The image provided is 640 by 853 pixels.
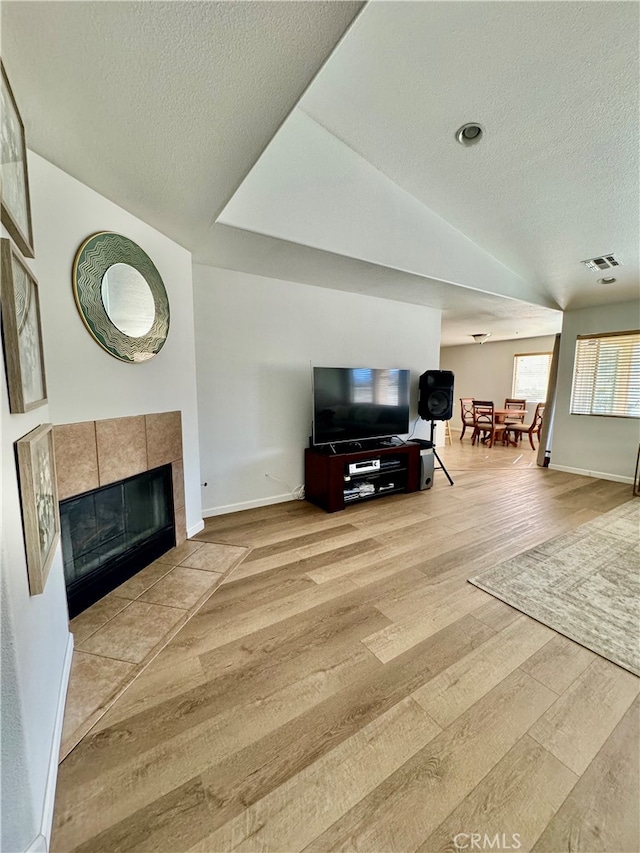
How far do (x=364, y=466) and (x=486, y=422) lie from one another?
452 centimetres

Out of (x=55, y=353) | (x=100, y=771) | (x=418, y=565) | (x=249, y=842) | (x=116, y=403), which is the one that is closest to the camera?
(x=249, y=842)

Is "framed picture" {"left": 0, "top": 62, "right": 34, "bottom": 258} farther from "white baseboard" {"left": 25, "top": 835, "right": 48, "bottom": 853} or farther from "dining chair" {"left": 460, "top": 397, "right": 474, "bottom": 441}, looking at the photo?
"dining chair" {"left": 460, "top": 397, "right": 474, "bottom": 441}

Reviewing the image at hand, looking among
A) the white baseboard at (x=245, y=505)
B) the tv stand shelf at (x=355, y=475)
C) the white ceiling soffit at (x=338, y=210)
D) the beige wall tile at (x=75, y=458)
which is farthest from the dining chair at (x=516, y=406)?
the beige wall tile at (x=75, y=458)

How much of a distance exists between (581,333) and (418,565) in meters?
4.50

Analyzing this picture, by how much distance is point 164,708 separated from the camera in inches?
49.8

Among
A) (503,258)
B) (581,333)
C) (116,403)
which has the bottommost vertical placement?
(116,403)

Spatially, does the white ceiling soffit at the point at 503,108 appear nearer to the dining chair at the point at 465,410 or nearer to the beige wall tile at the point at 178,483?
the beige wall tile at the point at 178,483

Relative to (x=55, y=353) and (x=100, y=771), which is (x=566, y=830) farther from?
(x=55, y=353)

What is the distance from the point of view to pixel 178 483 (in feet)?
8.21

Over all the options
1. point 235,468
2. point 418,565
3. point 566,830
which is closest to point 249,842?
point 566,830

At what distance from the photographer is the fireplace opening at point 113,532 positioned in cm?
179

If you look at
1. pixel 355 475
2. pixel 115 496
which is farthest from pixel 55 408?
pixel 355 475

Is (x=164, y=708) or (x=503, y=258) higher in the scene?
(x=503, y=258)

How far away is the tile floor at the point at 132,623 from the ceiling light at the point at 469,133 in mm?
3228
